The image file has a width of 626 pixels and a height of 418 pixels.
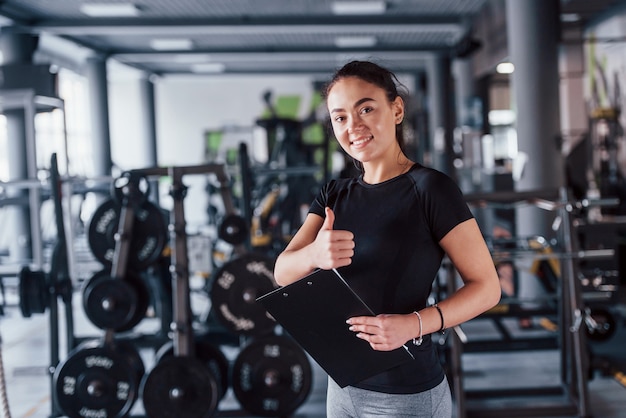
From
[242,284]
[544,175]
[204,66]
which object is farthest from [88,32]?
[242,284]

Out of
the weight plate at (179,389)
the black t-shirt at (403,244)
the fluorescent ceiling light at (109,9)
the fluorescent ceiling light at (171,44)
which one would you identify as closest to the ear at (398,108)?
the black t-shirt at (403,244)

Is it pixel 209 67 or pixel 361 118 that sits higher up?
pixel 209 67

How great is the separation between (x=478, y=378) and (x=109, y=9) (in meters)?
7.77

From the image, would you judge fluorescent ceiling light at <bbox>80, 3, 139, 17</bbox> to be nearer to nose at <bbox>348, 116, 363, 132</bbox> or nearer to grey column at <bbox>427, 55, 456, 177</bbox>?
grey column at <bbox>427, 55, 456, 177</bbox>

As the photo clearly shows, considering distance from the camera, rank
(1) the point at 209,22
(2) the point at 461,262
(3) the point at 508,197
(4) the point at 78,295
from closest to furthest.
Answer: (2) the point at 461,262 → (3) the point at 508,197 → (4) the point at 78,295 → (1) the point at 209,22

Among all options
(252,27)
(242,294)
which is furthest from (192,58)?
(242,294)

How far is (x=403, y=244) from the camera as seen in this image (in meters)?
1.44

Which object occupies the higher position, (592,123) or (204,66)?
(204,66)

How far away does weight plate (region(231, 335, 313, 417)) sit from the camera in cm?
397

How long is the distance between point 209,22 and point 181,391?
8.31 meters

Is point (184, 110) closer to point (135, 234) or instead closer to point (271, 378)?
point (135, 234)

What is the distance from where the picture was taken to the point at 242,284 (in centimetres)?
398

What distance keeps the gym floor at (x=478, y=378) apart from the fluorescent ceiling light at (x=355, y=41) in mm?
7915

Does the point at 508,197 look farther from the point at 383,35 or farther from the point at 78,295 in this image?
the point at 383,35
